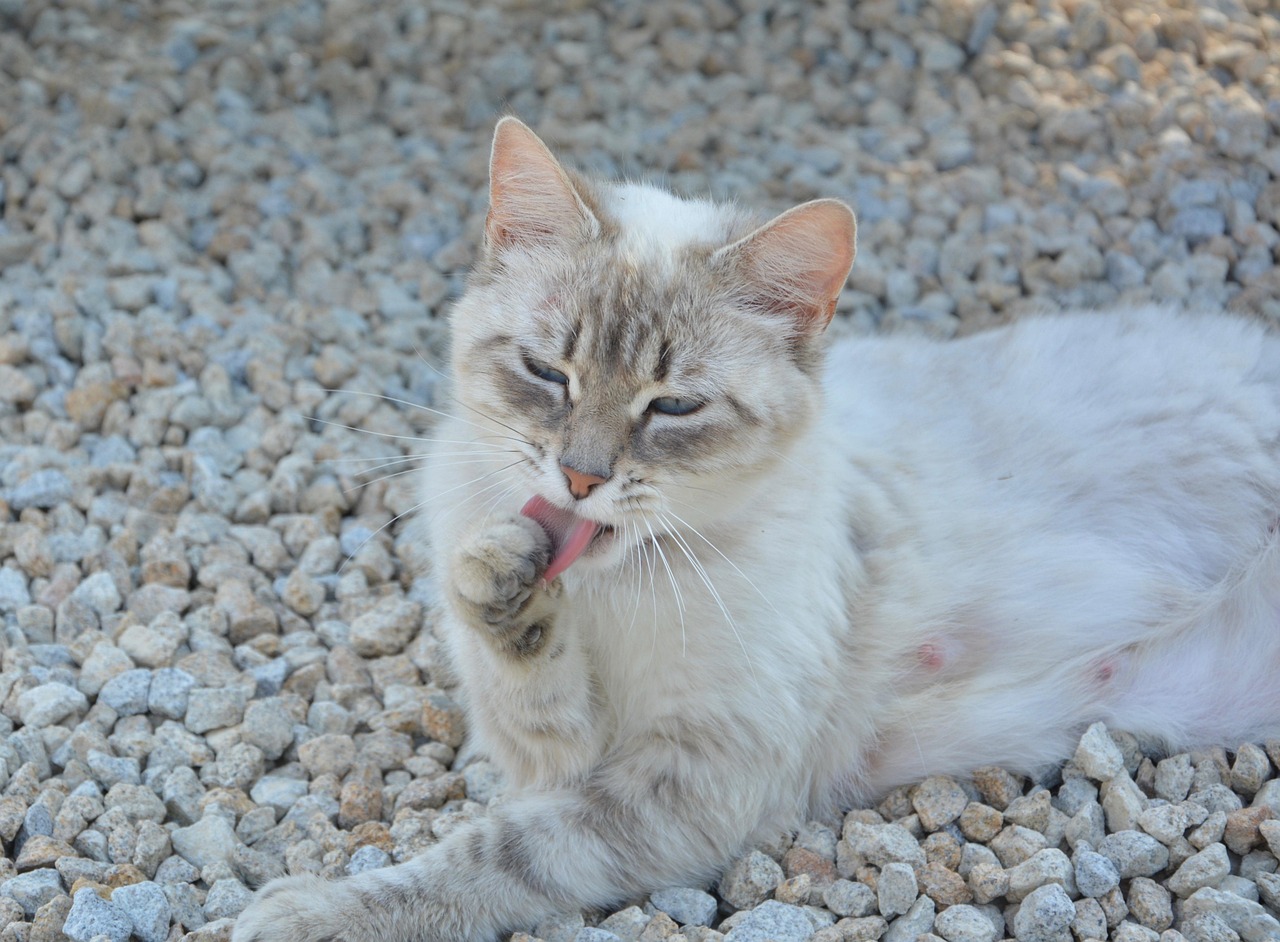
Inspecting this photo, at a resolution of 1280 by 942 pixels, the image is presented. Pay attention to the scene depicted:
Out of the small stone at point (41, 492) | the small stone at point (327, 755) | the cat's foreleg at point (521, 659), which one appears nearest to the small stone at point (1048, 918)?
the cat's foreleg at point (521, 659)

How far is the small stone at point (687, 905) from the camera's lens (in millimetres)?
2820

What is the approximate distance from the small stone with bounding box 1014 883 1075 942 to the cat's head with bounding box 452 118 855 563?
1039 mm

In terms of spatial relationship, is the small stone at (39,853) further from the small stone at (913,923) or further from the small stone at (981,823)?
the small stone at (981,823)

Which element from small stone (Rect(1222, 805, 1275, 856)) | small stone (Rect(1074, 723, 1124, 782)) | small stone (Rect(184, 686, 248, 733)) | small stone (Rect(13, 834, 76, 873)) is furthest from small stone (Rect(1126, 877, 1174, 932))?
small stone (Rect(13, 834, 76, 873))

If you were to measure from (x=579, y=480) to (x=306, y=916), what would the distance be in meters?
1.03

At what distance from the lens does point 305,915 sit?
8.71 feet

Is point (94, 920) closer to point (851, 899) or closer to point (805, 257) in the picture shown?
point (851, 899)

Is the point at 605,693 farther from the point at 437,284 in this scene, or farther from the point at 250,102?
the point at 250,102

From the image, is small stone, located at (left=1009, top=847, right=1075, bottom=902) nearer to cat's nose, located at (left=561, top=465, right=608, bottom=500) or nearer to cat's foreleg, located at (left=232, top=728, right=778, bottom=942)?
cat's foreleg, located at (left=232, top=728, right=778, bottom=942)

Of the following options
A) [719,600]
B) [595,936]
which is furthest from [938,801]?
[595,936]

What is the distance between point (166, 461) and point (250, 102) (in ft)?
6.63

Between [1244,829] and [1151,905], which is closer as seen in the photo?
[1151,905]

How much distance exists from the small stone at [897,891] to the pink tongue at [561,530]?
0.94 meters

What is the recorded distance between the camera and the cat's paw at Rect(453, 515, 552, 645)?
8.58ft
